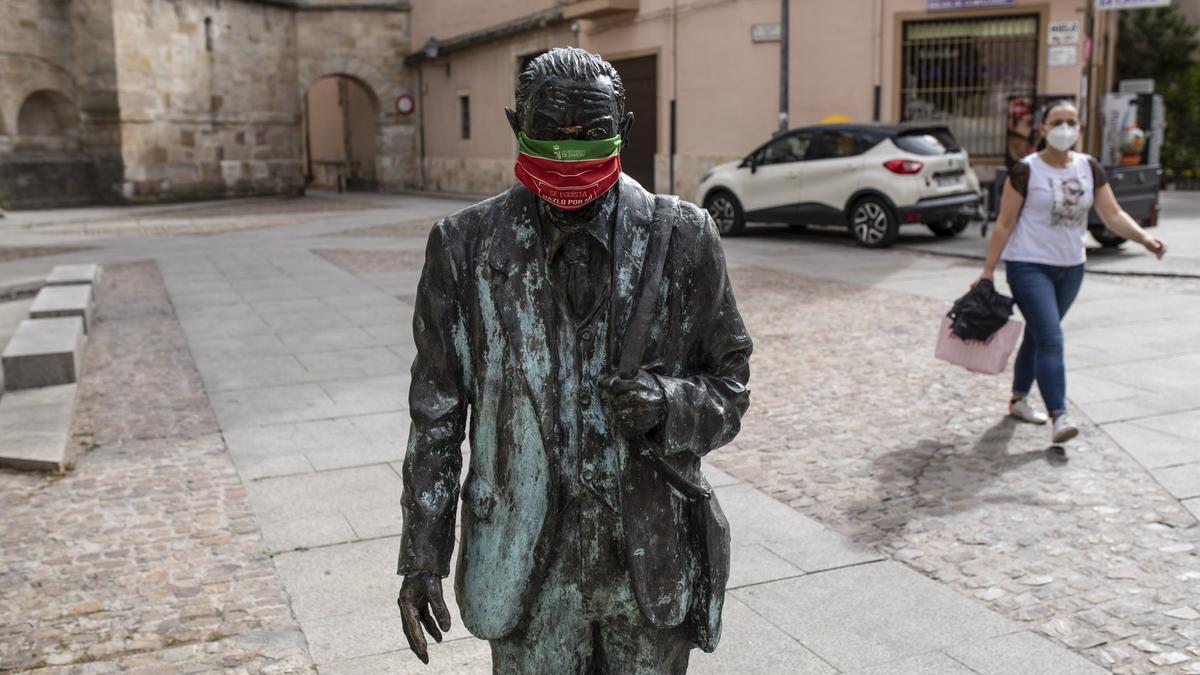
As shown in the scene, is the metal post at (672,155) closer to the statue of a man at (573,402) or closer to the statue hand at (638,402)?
the statue of a man at (573,402)

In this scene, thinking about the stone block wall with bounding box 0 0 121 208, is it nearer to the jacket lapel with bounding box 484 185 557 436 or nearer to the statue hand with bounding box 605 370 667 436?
the jacket lapel with bounding box 484 185 557 436

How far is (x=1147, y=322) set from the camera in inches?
352

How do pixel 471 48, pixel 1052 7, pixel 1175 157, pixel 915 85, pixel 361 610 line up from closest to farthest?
pixel 361 610 < pixel 1052 7 < pixel 915 85 < pixel 1175 157 < pixel 471 48

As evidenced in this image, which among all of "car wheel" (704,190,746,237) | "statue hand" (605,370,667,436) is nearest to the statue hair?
"statue hand" (605,370,667,436)

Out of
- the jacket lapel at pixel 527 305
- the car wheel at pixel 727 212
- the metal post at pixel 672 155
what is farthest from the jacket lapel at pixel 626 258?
the metal post at pixel 672 155

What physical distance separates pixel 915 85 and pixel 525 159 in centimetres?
1742

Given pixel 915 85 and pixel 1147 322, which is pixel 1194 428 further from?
pixel 915 85

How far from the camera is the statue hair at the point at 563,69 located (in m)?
1.82

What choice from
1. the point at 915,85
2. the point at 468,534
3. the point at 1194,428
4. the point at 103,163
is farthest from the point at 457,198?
the point at 468,534

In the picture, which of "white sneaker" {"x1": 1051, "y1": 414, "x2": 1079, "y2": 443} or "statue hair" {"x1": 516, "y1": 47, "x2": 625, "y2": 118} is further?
"white sneaker" {"x1": 1051, "y1": 414, "x2": 1079, "y2": 443}

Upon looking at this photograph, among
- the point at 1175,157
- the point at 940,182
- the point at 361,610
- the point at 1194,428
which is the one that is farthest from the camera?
the point at 1175,157

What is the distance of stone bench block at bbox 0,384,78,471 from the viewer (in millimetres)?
5617

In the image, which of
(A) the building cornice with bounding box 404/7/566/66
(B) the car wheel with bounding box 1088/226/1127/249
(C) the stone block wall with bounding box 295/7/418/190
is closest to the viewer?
(B) the car wheel with bounding box 1088/226/1127/249

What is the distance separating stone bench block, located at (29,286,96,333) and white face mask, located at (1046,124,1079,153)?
7090 millimetres
